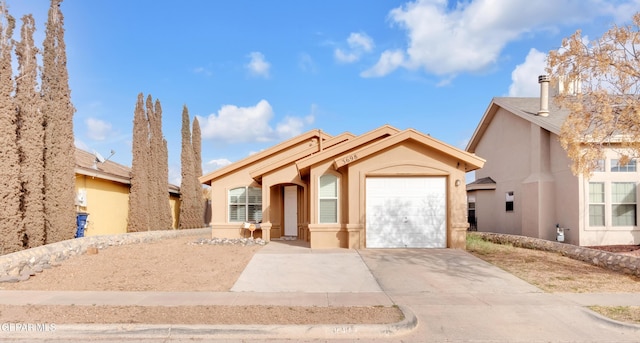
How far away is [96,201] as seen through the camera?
18.9 m

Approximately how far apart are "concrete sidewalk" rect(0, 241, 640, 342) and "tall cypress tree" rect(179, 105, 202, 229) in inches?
594

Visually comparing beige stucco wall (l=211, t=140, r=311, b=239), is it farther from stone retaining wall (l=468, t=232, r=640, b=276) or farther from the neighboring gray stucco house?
the neighboring gray stucco house

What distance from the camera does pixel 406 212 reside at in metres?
14.9

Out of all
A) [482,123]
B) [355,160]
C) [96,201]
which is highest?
[482,123]

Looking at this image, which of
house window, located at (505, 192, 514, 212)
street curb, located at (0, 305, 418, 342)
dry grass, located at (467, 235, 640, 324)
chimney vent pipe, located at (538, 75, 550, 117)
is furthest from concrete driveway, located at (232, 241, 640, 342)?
chimney vent pipe, located at (538, 75, 550, 117)

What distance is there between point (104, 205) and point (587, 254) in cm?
1884

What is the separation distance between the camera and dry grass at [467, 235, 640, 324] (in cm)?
787

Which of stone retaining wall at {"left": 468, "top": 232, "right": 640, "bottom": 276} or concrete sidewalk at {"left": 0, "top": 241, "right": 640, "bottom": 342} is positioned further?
stone retaining wall at {"left": 468, "top": 232, "right": 640, "bottom": 276}

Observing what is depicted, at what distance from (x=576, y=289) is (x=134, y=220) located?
18894 mm

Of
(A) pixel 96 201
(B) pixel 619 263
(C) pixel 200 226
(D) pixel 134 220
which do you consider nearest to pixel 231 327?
(B) pixel 619 263

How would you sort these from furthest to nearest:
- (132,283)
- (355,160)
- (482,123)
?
(482,123) → (355,160) → (132,283)

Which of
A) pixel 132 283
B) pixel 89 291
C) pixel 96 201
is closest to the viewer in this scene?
pixel 89 291

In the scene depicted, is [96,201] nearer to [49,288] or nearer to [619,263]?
[49,288]

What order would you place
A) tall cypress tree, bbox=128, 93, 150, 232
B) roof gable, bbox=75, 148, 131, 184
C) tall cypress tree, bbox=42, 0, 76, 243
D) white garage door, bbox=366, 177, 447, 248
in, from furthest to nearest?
tall cypress tree, bbox=128, 93, 150, 232
roof gable, bbox=75, 148, 131, 184
white garage door, bbox=366, 177, 447, 248
tall cypress tree, bbox=42, 0, 76, 243
